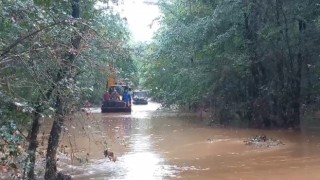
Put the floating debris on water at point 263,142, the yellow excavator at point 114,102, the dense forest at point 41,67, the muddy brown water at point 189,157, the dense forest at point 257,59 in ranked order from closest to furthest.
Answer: the dense forest at point 41,67, the muddy brown water at point 189,157, the floating debris on water at point 263,142, the dense forest at point 257,59, the yellow excavator at point 114,102

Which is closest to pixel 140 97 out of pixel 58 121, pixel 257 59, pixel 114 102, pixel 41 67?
pixel 114 102

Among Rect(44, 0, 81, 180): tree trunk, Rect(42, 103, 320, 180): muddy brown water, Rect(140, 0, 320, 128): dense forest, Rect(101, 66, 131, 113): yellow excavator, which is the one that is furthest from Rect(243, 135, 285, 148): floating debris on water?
Rect(101, 66, 131, 113): yellow excavator

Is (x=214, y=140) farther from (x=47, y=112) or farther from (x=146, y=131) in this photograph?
(x=47, y=112)

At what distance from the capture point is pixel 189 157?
1488 centimetres

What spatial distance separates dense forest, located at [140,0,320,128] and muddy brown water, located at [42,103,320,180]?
2051mm

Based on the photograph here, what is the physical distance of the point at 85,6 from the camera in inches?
481

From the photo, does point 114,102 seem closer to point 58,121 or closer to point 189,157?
point 189,157

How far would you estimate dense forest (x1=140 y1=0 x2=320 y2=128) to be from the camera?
70.6 feet

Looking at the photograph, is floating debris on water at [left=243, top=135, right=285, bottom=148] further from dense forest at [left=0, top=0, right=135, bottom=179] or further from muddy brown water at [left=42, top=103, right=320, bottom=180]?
dense forest at [left=0, top=0, right=135, bottom=179]

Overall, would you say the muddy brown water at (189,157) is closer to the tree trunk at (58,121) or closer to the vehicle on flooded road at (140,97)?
the tree trunk at (58,121)

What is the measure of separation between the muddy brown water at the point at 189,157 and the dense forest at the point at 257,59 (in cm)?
205

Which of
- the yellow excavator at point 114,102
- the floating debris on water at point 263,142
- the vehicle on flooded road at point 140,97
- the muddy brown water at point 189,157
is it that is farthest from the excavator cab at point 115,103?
the vehicle on flooded road at point 140,97

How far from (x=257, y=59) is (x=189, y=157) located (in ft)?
30.9

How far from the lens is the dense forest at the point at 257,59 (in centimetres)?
2153
